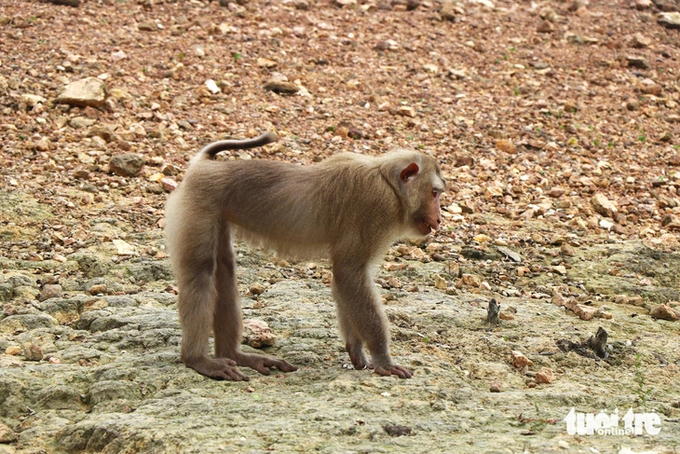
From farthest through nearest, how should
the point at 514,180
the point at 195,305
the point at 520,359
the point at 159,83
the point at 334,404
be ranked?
the point at 159,83, the point at 514,180, the point at 520,359, the point at 195,305, the point at 334,404

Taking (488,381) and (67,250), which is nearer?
(488,381)

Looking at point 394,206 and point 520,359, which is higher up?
point 394,206

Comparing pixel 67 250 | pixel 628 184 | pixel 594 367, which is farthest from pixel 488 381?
pixel 628 184

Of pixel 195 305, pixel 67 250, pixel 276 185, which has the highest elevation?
pixel 276 185

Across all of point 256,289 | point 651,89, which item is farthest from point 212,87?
point 651,89

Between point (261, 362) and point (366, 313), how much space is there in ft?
2.95

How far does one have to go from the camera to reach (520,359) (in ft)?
22.3

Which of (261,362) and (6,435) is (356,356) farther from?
(6,435)

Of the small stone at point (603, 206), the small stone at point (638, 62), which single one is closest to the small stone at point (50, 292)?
the small stone at point (603, 206)

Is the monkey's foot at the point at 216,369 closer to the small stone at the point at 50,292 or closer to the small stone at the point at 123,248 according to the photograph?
the small stone at the point at 50,292

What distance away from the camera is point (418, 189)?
21.6ft

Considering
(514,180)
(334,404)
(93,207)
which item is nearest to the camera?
(334,404)

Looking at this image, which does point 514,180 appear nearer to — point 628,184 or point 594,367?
point 628,184

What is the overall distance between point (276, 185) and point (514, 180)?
18.1ft
